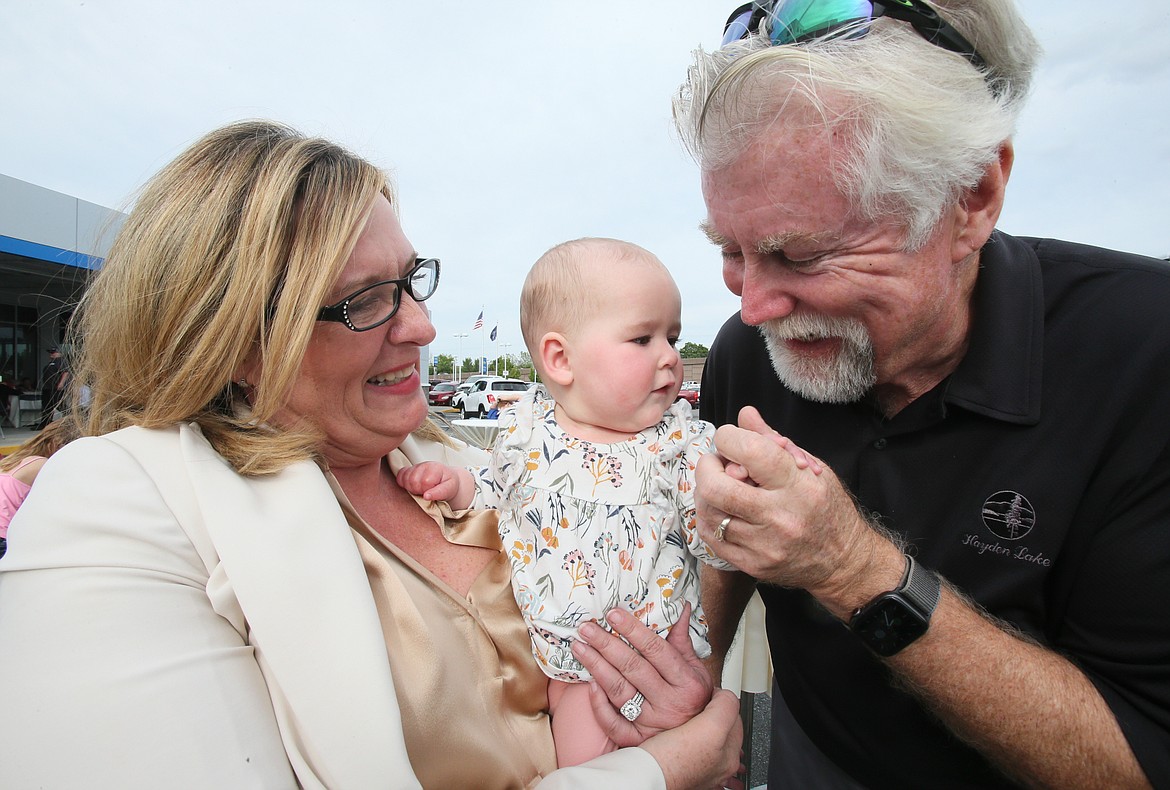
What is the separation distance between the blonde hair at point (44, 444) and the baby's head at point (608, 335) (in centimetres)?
344

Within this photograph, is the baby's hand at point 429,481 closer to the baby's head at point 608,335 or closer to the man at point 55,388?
the baby's head at point 608,335

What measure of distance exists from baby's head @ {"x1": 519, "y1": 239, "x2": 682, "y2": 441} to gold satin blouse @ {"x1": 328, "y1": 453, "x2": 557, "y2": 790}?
21.9 inches

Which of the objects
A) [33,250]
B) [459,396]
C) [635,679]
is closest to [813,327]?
[635,679]

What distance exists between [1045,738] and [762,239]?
1376mm

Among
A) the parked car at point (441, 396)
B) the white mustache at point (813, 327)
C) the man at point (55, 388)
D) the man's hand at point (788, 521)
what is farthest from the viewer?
the parked car at point (441, 396)

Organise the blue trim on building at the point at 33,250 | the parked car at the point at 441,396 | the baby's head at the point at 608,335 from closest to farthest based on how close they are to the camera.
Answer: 1. the baby's head at the point at 608,335
2. the blue trim on building at the point at 33,250
3. the parked car at the point at 441,396

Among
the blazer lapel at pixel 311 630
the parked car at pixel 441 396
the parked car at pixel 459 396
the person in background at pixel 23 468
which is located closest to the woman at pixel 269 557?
the blazer lapel at pixel 311 630

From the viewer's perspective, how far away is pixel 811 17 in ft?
5.56

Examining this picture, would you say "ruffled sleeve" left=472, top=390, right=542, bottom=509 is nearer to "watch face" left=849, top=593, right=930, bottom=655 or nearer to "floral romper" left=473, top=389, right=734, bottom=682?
"floral romper" left=473, top=389, right=734, bottom=682

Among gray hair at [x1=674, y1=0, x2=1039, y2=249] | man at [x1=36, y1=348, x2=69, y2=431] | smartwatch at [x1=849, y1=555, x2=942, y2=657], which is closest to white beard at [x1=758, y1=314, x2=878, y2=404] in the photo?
gray hair at [x1=674, y1=0, x2=1039, y2=249]

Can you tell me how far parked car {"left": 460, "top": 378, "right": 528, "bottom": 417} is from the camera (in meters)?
22.9

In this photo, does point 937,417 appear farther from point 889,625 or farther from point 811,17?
point 811,17

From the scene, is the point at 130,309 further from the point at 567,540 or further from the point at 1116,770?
the point at 1116,770

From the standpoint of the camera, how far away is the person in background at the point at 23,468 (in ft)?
12.2
